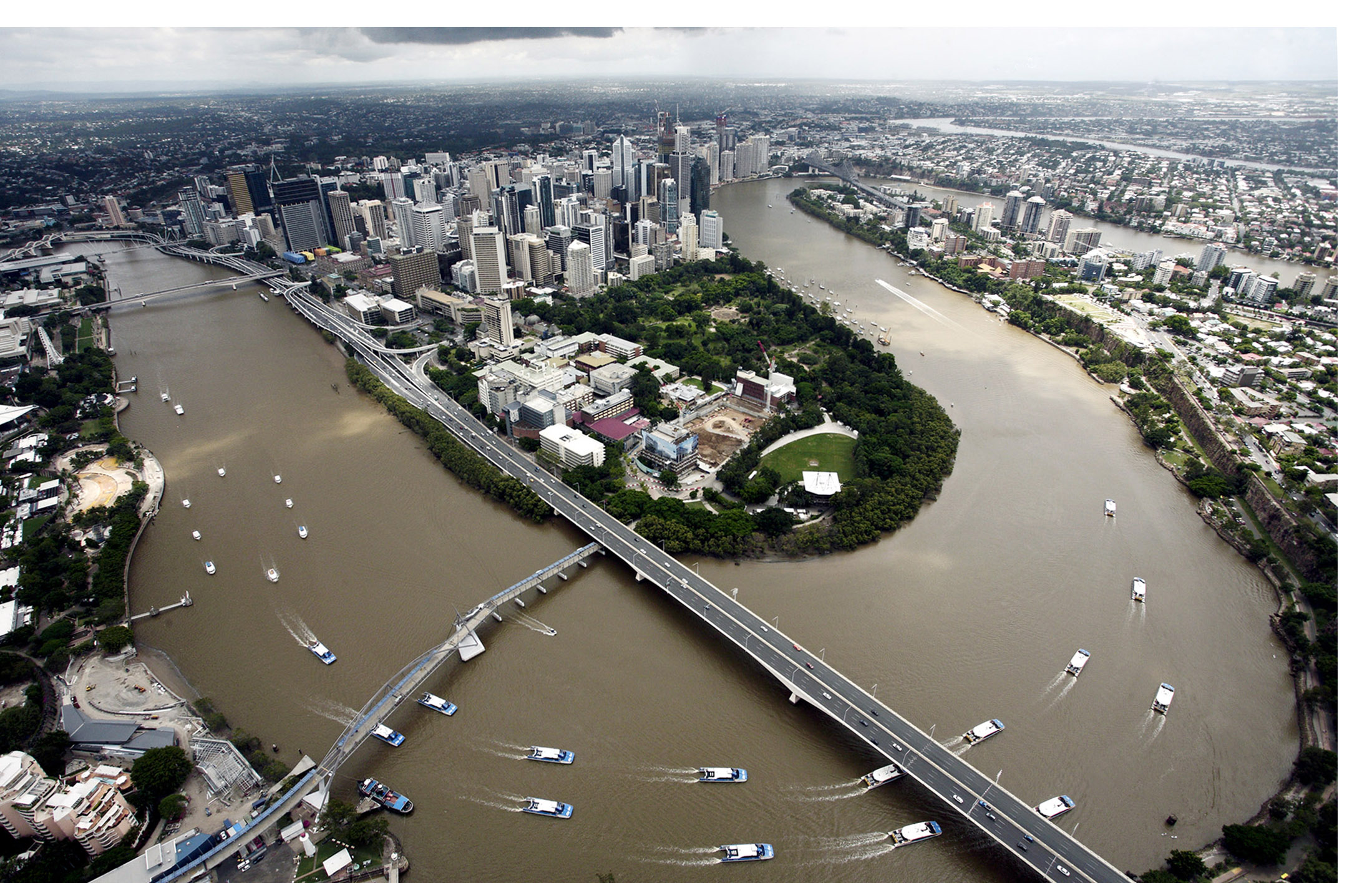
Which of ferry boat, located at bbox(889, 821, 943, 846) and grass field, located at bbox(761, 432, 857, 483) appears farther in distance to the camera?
grass field, located at bbox(761, 432, 857, 483)

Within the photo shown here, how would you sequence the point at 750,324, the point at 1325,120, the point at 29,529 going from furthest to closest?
1. the point at 1325,120
2. the point at 750,324
3. the point at 29,529

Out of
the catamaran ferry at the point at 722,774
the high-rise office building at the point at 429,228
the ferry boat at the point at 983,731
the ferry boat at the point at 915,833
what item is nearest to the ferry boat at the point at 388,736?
the catamaran ferry at the point at 722,774

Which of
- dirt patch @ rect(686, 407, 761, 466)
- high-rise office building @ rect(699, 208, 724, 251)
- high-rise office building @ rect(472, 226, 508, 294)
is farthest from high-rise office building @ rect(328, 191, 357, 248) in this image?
dirt patch @ rect(686, 407, 761, 466)

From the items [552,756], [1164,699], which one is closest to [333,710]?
[552,756]

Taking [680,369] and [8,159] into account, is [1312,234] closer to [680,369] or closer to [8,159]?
[680,369]

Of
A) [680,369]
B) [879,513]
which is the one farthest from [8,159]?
[879,513]

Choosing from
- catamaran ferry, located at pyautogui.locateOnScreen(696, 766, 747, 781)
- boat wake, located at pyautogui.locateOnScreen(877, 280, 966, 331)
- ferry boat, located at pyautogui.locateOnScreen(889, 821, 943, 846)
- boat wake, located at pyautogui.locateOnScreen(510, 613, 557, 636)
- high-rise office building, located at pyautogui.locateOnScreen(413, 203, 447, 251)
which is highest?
high-rise office building, located at pyautogui.locateOnScreen(413, 203, 447, 251)

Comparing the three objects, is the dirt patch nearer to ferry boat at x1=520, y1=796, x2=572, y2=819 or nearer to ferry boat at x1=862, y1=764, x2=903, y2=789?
ferry boat at x1=862, y1=764, x2=903, y2=789
